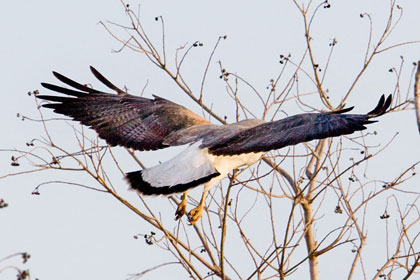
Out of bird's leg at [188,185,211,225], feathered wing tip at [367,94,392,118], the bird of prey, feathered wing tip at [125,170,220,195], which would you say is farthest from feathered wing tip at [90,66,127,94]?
feathered wing tip at [367,94,392,118]

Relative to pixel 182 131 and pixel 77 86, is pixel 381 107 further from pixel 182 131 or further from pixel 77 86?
pixel 77 86

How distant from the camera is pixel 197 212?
6578 mm

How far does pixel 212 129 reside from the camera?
6957 millimetres

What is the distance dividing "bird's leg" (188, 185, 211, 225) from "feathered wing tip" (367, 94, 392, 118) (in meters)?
1.44

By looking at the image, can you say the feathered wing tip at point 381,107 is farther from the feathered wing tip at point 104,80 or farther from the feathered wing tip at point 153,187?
the feathered wing tip at point 104,80

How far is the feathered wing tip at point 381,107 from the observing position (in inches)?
231

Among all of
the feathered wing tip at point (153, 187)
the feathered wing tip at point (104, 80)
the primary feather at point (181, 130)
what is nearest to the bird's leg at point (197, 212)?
the primary feather at point (181, 130)

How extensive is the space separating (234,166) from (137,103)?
161cm

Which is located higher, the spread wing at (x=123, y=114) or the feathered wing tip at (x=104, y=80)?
the feathered wing tip at (x=104, y=80)

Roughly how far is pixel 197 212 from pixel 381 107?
164cm

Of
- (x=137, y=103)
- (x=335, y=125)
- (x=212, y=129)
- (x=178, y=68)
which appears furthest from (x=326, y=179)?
(x=137, y=103)

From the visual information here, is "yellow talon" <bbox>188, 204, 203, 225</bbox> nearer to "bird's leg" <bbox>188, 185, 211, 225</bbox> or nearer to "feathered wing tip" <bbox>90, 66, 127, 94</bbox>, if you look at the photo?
"bird's leg" <bbox>188, 185, 211, 225</bbox>

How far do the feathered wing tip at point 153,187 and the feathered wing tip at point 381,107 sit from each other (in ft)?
3.93

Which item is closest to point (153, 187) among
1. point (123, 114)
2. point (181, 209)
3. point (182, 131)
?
point (181, 209)
